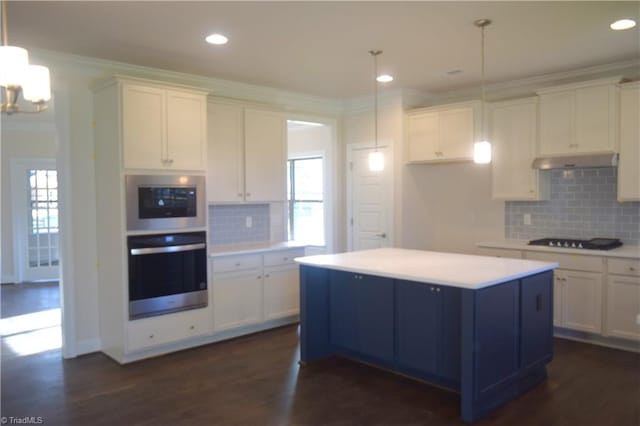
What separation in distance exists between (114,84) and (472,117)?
358 centimetres

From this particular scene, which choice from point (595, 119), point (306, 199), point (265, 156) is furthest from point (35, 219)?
point (595, 119)

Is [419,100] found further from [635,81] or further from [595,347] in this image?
[595,347]

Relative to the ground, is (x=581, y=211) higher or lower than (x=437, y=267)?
higher

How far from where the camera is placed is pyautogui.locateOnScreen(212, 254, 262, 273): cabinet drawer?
4699 millimetres

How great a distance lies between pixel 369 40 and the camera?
3859 mm

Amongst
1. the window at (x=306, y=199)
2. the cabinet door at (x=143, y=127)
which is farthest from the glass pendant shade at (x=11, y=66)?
the window at (x=306, y=199)

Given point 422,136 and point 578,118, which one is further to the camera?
point 422,136

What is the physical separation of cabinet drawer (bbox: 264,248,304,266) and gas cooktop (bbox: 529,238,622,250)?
→ 2442 millimetres

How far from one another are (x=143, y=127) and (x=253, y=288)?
191 centimetres

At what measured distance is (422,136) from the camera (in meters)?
5.65

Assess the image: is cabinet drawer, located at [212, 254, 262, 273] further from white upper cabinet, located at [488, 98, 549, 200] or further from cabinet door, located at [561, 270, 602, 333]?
cabinet door, located at [561, 270, 602, 333]

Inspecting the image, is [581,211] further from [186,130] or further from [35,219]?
[35,219]

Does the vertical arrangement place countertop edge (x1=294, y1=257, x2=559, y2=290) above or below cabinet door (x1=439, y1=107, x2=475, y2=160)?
below

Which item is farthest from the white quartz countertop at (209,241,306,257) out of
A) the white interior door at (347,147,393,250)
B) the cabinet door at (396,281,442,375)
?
the cabinet door at (396,281,442,375)
